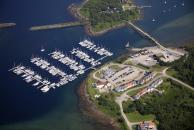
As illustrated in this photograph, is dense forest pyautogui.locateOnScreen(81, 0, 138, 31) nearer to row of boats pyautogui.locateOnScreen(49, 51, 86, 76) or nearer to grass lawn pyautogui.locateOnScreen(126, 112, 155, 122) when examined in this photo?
row of boats pyautogui.locateOnScreen(49, 51, 86, 76)

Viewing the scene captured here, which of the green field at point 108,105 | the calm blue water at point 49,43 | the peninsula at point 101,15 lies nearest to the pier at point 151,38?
the calm blue water at point 49,43

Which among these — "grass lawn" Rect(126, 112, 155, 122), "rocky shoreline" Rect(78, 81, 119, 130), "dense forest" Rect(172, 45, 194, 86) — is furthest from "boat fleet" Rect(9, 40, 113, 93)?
"grass lawn" Rect(126, 112, 155, 122)

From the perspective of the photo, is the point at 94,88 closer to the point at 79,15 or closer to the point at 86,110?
the point at 86,110

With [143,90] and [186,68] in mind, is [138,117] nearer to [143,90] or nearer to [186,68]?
[143,90]

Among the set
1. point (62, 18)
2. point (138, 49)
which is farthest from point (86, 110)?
point (62, 18)

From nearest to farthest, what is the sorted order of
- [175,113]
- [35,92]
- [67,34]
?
[175,113], [35,92], [67,34]

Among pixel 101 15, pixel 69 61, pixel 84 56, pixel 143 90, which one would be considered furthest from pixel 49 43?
pixel 143 90

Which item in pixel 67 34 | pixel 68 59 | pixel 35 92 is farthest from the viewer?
pixel 67 34

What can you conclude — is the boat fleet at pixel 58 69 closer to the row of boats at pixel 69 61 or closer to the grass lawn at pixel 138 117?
the row of boats at pixel 69 61
